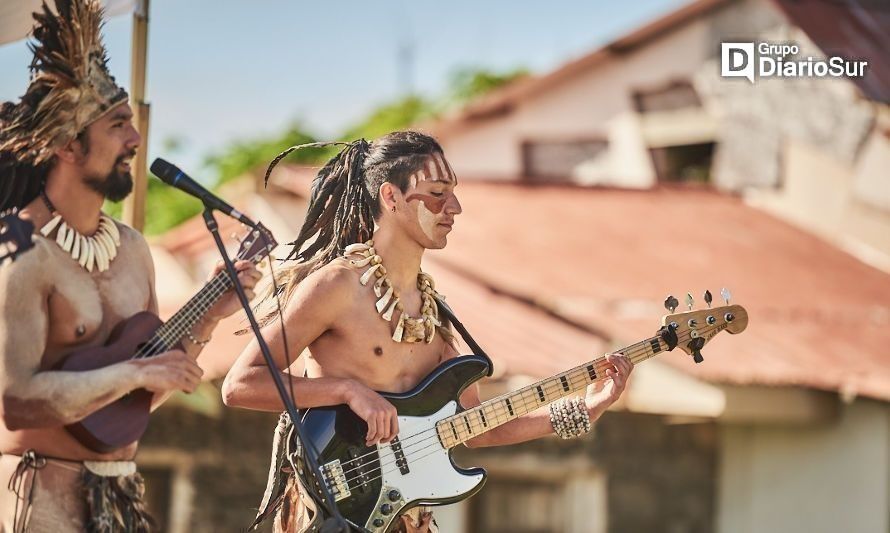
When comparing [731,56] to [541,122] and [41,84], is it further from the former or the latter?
[41,84]

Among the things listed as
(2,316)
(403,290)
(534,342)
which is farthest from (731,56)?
(2,316)

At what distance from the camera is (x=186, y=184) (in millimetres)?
3570

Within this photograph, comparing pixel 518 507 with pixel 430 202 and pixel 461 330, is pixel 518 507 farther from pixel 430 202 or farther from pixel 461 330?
pixel 430 202

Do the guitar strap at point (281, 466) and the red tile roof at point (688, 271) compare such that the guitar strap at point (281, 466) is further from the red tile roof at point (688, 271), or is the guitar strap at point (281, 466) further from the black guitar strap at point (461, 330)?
the red tile roof at point (688, 271)

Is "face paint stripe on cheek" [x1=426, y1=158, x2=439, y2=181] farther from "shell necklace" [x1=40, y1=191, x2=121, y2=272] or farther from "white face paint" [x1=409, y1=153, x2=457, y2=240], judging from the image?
"shell necklace" [x1=40, y1=191, x2=121, y2=272]

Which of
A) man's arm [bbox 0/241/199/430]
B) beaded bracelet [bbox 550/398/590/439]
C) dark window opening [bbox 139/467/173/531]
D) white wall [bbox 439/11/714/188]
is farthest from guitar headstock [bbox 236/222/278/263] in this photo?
white wall [bbox 439/11/714/188]

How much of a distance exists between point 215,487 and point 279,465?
5900mm

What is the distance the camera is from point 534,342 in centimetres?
962

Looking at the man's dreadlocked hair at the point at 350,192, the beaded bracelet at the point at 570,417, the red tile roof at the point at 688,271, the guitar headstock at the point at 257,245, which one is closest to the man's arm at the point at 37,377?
the guitar headstock at the point at 257,245

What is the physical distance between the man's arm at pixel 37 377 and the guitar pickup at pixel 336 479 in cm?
42

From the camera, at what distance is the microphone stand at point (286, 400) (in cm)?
357

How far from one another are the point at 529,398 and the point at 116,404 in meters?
Answer: 1.06

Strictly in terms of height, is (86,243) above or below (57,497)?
above

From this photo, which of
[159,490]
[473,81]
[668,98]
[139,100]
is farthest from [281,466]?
[473,81]
